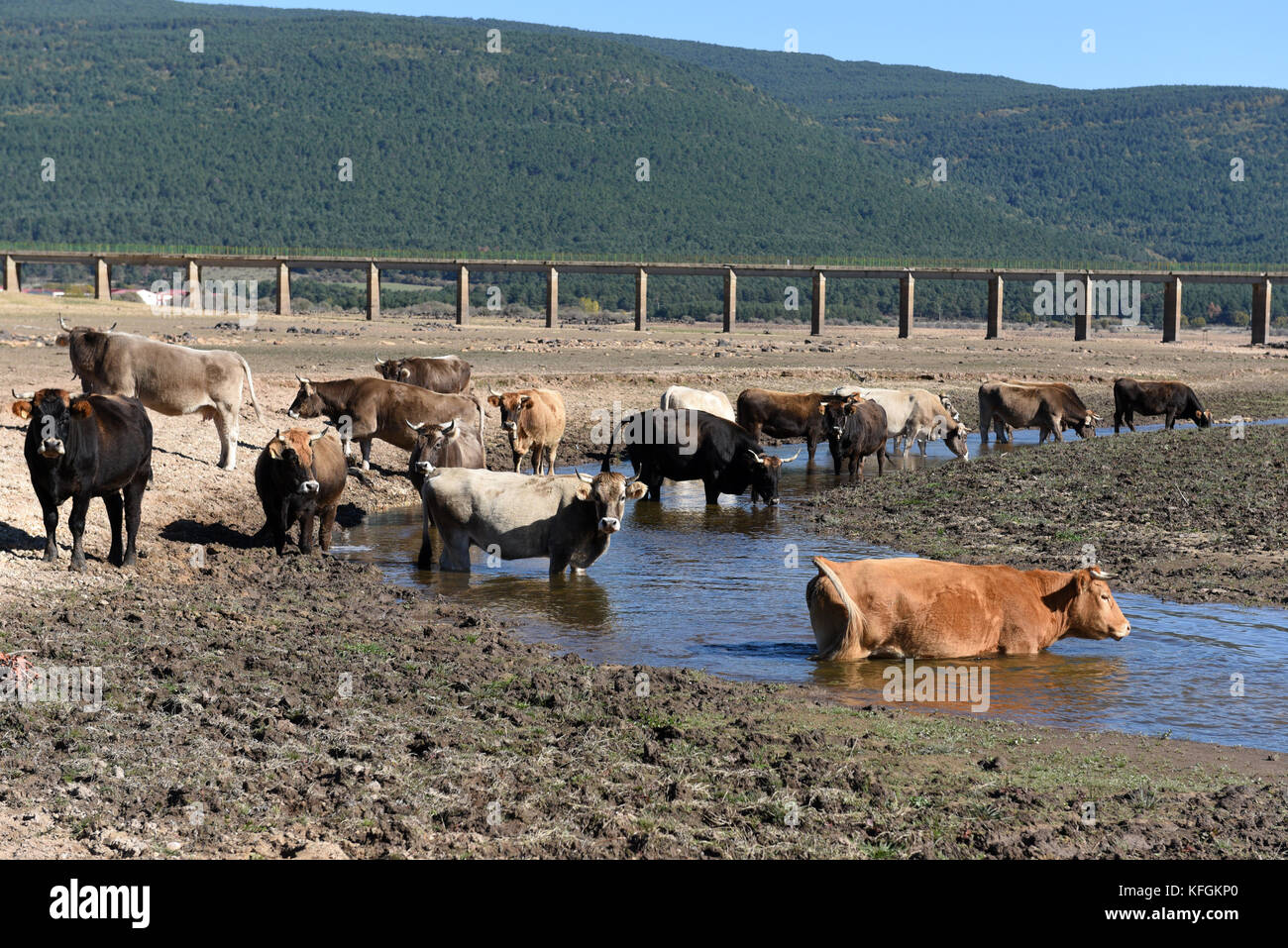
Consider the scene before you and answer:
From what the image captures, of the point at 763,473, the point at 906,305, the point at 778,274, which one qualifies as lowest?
the point at 763,473

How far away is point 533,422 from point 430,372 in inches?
128

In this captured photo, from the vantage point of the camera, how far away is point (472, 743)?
8.11 metres

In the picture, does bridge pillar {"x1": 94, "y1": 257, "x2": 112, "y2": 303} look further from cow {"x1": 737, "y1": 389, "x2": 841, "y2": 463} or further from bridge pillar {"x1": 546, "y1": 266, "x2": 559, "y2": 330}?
cow {"x1": 737, "y1": 389, "x2": 841, "y2": 463}

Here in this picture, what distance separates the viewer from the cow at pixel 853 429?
21984 mm

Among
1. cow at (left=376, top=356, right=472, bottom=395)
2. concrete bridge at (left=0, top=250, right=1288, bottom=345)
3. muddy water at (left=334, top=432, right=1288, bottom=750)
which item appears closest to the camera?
muddy water at (left=334, top=432, right=1288, bottom=750)

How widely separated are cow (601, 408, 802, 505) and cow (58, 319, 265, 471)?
17.0ft

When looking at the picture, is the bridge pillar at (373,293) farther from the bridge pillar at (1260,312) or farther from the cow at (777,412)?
the cow at (777,412)

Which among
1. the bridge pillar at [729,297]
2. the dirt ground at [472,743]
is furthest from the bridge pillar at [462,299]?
the dirt ground at [472,743]

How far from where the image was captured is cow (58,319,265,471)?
17.9 meters

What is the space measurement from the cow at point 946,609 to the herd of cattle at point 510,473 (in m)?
0.01

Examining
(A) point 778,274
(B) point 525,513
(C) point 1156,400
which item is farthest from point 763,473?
(A) point 778,274

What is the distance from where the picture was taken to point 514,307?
104188 mm

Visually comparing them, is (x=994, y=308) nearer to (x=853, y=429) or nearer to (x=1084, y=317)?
(x=1084, y=317)

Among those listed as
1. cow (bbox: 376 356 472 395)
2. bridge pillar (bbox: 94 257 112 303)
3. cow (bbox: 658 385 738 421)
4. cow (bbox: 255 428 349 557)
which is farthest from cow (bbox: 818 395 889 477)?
bridge pillar (bbox: 94 257 112 303)
